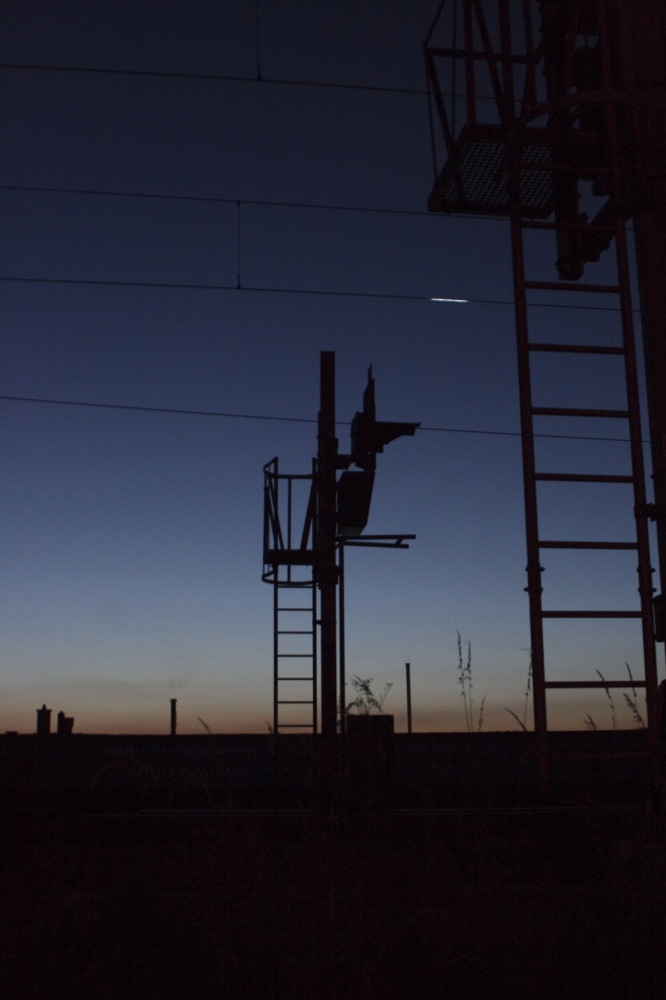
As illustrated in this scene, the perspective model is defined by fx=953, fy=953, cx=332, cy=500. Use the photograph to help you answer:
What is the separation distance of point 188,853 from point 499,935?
79.9 inches

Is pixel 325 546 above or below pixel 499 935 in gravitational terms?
above

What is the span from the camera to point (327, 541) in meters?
11.2

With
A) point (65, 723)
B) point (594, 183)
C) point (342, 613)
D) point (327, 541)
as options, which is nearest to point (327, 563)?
point (327, 541)

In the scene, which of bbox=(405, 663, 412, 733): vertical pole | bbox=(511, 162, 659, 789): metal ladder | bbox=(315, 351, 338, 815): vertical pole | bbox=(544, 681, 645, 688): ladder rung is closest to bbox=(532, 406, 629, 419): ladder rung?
bbox=(511, 162, 659, 789): metal ladder

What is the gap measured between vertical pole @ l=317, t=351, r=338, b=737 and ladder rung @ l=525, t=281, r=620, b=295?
6.00 m

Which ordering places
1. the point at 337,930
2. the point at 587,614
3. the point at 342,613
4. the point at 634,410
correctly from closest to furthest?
1. the point at 337,930
2. the point at 587,614
3. the point at 634,410
4. the point at 342,613

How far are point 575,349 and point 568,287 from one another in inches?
16.5

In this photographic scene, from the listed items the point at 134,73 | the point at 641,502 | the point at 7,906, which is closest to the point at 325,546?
the point at 134,73

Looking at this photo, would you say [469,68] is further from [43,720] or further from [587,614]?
[43,720]

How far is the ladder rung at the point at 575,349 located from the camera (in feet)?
17.5

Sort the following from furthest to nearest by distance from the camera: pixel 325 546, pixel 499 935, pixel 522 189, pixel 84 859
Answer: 1. pixel 325 546
2. pixel 522 189
3. pixel 84 859
4. pixel 499 935

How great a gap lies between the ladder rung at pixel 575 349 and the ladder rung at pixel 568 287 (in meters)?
0.36

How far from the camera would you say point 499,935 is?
3.60m

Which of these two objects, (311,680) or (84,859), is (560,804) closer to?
(84,859)
